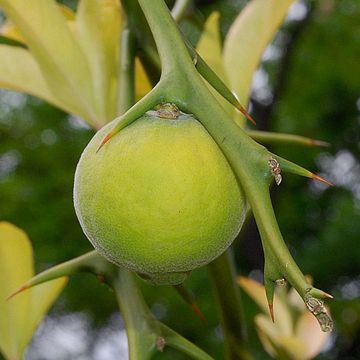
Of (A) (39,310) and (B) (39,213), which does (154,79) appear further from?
(B) (39,213)

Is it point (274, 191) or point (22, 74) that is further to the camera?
point (274, 191)

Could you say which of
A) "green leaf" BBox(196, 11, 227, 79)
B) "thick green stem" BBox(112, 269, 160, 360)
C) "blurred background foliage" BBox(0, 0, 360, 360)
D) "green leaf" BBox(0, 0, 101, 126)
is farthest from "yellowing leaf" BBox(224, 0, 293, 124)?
"blurred background foliage" BBox(0, 0, 360, 360)

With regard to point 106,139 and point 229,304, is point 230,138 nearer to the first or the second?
point 106,139

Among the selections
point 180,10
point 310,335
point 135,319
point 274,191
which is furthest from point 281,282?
point 274,191

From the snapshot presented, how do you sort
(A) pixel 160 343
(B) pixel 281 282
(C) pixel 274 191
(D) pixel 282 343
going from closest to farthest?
(B) pixel 281 282 < (A) pixel 160 343 < (D) pixel 282 343 < (C) pixel 274 191

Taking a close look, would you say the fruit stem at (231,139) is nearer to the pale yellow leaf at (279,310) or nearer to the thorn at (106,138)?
the thorn at (106,138)

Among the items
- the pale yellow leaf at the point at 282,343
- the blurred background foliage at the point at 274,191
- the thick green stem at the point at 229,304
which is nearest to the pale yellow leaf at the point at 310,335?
the pale yellow leaf at the point at 282,343
